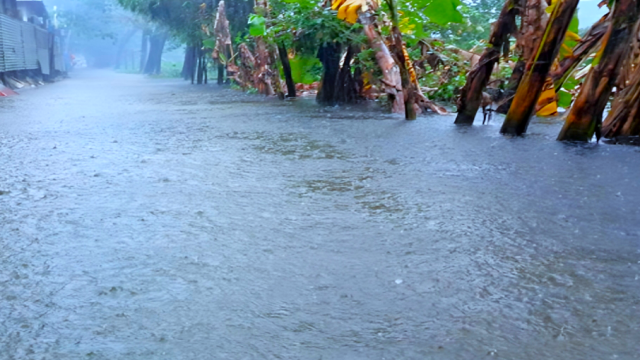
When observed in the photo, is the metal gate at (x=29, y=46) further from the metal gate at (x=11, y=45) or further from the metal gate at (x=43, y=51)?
the metal gate at (x=43, y=51)

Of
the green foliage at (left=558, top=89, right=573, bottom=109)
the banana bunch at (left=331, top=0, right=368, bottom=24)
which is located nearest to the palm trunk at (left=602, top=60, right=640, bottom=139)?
the green foliage at (left=558, top=89, right=573, bottom=109)

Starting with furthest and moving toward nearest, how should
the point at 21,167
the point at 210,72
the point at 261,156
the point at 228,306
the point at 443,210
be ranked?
the point at 210,72 → the point at 261,156 → the point at 21,167 → the point at 443,210 → the point at 228,306

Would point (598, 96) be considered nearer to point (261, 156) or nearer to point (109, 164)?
point (261, 156)

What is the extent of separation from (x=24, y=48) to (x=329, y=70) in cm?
1597

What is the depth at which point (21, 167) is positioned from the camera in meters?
4.55

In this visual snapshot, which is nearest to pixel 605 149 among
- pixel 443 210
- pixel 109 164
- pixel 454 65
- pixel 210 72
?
pixel 443 210

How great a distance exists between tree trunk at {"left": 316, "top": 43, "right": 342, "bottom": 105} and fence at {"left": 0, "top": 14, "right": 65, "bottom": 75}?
10.8 meters


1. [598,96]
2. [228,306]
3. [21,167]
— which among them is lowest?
[21,167]

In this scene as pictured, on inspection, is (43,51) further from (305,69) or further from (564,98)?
(564,98)

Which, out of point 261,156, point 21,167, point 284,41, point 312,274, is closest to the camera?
point 312,274

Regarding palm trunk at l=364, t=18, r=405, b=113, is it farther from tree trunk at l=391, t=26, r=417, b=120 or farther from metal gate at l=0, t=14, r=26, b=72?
metal gate at l=0, t=14, r=26, b=72

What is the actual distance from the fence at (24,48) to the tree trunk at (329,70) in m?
10.8

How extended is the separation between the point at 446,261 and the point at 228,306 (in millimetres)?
869

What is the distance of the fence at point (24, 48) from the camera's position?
1922 cm
